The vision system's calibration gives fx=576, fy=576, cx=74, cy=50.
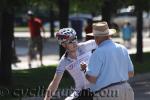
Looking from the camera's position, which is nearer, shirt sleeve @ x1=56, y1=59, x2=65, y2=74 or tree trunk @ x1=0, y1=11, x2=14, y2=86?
shirt sleeve @ x1=56, y1=59, x2=65, y2=74

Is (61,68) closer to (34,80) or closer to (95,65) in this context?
(95,65)

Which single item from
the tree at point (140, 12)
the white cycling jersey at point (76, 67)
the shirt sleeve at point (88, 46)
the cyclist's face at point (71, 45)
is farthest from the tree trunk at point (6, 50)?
the cyclist's face at point (71, 45)

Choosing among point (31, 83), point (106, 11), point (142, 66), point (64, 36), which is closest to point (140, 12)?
point (106, 11)

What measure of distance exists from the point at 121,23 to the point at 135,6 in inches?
1238

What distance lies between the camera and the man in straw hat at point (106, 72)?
617 centimetres

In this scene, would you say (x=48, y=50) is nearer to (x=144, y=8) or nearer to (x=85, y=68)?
(x=144, y=8)

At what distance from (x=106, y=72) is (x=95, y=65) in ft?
0.47

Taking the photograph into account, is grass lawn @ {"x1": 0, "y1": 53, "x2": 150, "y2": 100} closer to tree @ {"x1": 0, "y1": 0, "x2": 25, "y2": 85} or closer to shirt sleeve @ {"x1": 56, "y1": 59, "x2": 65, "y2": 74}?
tree @ {"x1": 0, "y1": 0, "x2": 25, "y2": 85}

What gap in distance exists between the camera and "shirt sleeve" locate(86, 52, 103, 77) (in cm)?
614

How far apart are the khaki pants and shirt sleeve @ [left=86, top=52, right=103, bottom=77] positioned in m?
0.22

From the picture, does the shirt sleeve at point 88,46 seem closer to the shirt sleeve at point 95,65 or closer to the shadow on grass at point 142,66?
the shirt sleeve at point 95,65

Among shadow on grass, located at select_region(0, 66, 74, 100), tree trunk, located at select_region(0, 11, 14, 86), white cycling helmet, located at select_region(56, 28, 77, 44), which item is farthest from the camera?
tree trunk, located at select_region(0, 11, 14, 86)

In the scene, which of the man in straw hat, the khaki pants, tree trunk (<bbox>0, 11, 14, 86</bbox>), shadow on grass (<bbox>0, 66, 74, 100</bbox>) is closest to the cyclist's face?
the man in straw hat

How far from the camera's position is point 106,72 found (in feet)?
20.3
